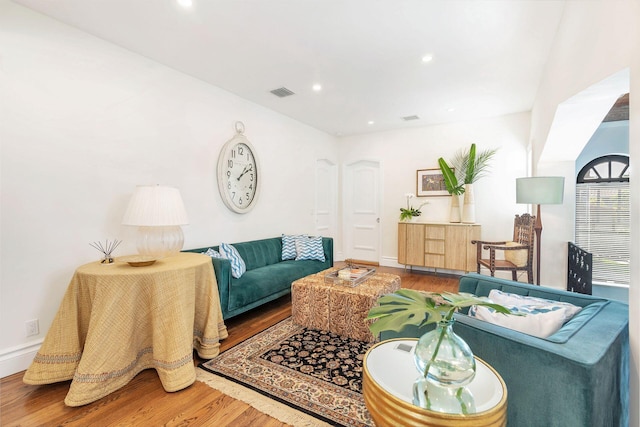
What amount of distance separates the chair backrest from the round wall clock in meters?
3.49

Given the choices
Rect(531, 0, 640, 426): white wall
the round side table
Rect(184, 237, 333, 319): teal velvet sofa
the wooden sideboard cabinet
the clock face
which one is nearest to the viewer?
the round side table

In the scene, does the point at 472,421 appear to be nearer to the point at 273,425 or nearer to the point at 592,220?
the point at 273,425

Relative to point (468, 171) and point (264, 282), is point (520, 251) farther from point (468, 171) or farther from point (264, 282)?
point (264, 282)

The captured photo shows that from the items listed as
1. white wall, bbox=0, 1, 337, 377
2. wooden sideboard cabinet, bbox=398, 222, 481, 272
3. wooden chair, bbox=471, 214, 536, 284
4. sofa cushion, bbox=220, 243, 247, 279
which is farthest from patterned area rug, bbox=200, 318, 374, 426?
wooden sideboard cabinet, bbox=398, 222, 481, 272

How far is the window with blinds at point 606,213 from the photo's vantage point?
12.6 feet

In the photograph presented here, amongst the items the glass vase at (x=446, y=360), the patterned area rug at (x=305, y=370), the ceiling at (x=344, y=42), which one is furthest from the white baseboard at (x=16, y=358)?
the glass vase at (x=446, y=360)

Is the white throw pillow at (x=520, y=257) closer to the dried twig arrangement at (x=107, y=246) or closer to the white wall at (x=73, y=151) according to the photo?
the white wall at (x=73, y=151)

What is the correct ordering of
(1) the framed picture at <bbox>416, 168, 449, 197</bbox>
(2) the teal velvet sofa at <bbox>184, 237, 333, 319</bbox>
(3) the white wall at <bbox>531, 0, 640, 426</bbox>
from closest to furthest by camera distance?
1. (3) the white wall at <bbox>531, 0, 640, 426</bbox>
2. (2) the teal velvet sofa at <bbox>184, 237, 333, 319</bbox>
3. (1) the framed picture at <bbox>416, 168, 449, 197</bbox>

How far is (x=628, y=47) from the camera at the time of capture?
115 cm

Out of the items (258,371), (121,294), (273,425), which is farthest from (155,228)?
(273,425)

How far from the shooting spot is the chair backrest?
10.8 feet

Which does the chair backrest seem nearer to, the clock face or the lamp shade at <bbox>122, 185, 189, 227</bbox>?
the clock face

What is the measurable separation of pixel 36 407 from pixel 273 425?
4.72ft

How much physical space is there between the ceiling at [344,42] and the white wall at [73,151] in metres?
0.23
